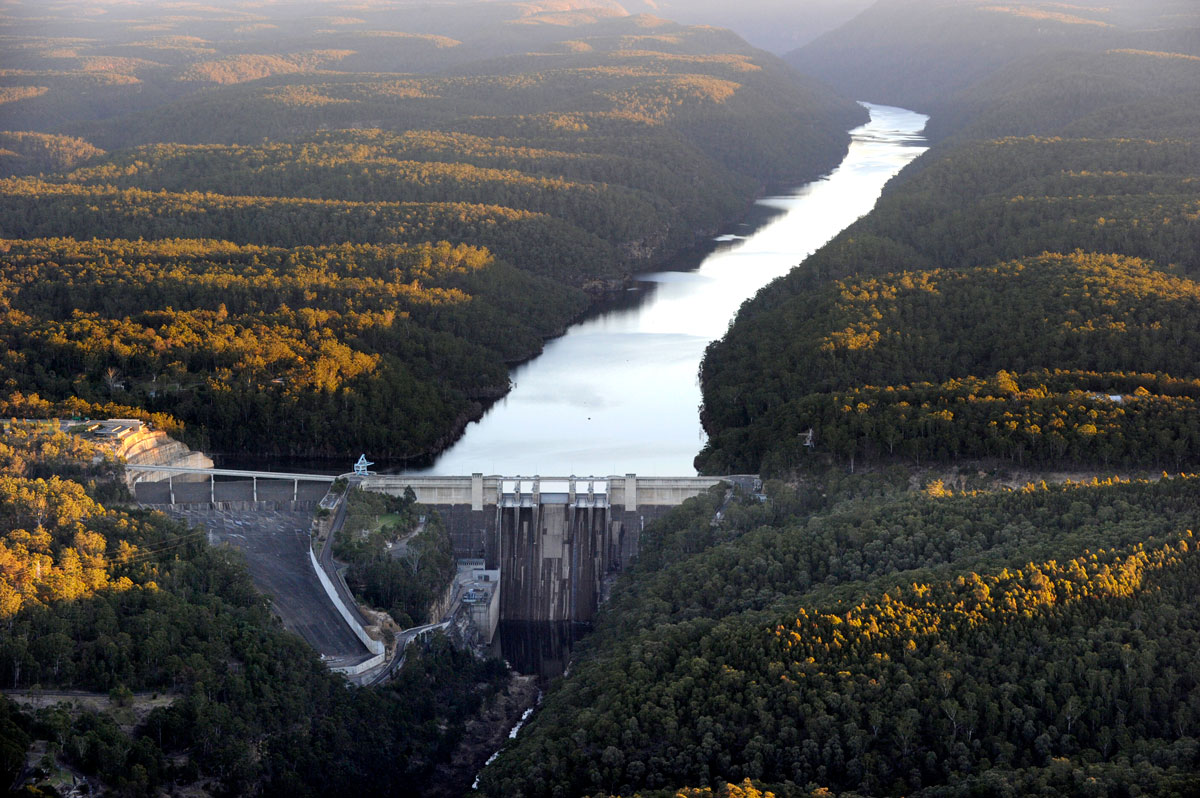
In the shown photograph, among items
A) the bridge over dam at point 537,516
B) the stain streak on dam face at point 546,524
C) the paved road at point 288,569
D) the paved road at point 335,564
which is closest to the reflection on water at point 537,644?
the bridge over dam at point 537,516

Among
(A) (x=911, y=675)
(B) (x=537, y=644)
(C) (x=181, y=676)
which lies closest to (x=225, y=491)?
(B) (x=537, y=644)

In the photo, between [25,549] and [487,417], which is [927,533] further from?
[487,417]

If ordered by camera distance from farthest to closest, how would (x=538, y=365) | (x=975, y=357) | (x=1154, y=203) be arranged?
(x=1154, y=203)
(x=538, y=365)
(x=975, y=357)

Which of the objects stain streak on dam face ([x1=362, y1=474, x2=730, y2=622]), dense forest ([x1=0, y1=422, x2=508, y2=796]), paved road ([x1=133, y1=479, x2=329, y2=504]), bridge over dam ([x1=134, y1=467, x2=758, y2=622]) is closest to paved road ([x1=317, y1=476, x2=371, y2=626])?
bridge over dam ([x1=134, y1=467, x2=758, y2=622])

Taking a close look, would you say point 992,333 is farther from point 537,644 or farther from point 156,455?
point 156,455

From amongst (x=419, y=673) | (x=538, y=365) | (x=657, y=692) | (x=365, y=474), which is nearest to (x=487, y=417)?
(x=538, y=365)
